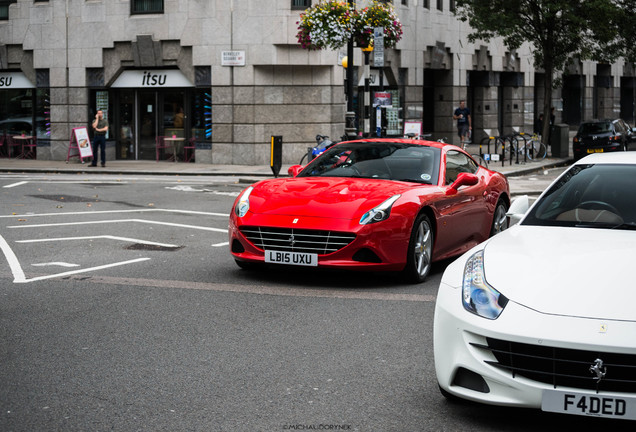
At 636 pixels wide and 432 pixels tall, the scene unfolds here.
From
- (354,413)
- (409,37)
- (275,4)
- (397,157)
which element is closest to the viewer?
(354,413)

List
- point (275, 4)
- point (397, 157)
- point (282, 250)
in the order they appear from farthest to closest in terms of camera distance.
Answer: point (275, 4), point (397, 157), point (282, 250)

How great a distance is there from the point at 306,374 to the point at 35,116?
30.6 metres

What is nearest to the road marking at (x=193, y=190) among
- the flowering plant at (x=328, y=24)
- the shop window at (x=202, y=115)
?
the flowering plant at (x=328, y=24)

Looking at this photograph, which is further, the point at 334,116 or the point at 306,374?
the point at 334,116

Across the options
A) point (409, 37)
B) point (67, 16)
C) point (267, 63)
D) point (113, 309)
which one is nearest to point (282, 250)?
point (113, 309)

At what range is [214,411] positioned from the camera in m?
5.07

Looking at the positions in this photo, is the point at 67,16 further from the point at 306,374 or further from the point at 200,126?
the point at 306,374

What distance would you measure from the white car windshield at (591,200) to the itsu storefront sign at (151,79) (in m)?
26.2

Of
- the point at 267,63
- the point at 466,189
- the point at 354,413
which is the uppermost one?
the point at 267,63

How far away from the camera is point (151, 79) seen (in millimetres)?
32188

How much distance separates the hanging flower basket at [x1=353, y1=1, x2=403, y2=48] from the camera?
23.3 metres

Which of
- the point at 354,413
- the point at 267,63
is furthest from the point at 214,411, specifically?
the point at 267,63

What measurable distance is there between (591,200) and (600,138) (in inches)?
1086

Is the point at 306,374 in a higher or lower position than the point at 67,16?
lower
